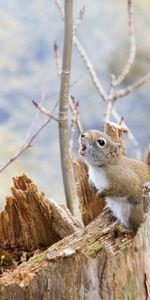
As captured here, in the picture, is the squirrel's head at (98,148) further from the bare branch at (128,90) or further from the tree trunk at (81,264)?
the bare branch at (128,90)

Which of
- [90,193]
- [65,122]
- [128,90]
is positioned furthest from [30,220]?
[128,90]

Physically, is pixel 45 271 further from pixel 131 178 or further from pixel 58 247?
pixel 131 178

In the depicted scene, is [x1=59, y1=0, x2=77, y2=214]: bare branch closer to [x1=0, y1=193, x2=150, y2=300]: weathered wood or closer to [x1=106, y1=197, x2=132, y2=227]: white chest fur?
[x1=106, y1=197, x2=132, y2=227]: white chest fur

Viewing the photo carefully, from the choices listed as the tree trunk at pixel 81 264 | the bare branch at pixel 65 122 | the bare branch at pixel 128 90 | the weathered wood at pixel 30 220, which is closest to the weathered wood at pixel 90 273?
the tree trunk at pixel 81 264

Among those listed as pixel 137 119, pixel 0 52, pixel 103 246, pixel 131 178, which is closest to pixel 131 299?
pixel 103 246

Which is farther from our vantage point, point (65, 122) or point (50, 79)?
point (50, 79)

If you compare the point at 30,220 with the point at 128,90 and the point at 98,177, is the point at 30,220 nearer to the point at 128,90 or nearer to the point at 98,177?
the point at 98,177
